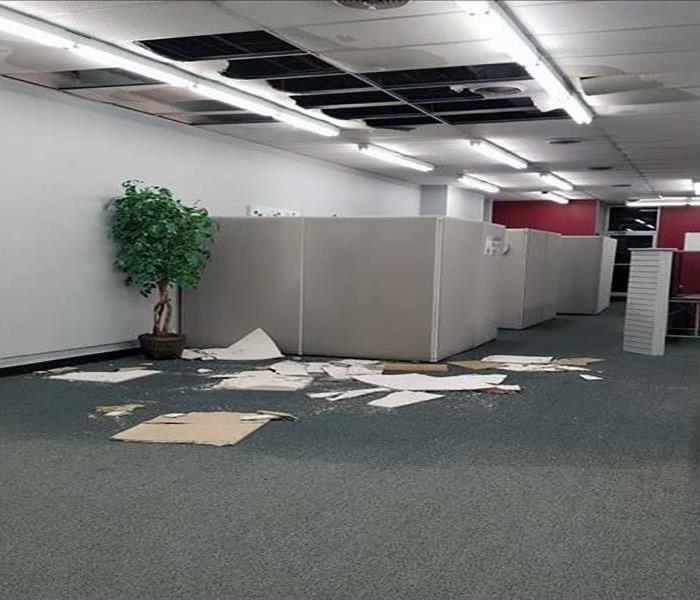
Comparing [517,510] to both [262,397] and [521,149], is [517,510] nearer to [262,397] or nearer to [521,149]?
[262,397]

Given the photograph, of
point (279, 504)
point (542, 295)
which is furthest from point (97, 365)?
point (542, 295)

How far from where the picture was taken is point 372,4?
397 cm

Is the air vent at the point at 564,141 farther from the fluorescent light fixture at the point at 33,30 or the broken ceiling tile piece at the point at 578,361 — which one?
the fluorescent light fixture at the point at 33,30

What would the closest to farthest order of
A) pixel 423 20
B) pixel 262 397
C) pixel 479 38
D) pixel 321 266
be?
pixel 423 20
pixel 479 38
pixel 262 397
pixel 321 266

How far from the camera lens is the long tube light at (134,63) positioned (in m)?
4.34

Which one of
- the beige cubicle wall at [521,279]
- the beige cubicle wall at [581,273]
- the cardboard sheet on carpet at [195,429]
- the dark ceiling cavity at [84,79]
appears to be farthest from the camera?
the beige cubicle wall at [581,273]

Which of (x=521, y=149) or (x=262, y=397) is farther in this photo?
(x=521, y=149)

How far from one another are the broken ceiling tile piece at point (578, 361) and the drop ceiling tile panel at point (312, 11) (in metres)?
4.19

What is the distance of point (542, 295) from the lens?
36.0ft

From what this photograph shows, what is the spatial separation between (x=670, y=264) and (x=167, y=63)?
587 cm

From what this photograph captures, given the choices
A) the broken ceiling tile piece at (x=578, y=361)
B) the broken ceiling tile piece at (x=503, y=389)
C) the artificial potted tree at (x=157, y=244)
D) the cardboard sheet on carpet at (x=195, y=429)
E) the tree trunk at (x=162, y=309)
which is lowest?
the cardboard sheet on carpet at (x=195, y=429)

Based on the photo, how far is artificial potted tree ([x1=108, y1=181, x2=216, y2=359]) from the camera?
668 centimetres

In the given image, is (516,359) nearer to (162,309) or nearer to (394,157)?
(162,309)

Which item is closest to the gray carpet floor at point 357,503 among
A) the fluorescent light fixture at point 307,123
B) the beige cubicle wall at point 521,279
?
the fluorescent light fixture at point 307,123
